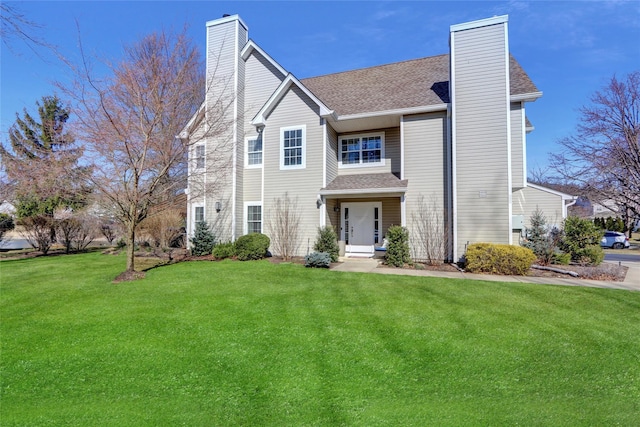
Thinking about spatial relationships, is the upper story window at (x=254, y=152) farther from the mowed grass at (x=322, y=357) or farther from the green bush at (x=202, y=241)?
the mowed grass at (x=322, y=357)

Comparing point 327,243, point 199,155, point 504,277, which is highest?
point 199,155

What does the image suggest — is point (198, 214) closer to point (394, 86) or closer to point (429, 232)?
point (429, 232)

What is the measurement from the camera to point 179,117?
36.7 feet

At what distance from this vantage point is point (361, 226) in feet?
48.2

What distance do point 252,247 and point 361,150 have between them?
6.66m

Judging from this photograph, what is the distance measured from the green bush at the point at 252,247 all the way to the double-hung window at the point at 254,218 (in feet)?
4.98

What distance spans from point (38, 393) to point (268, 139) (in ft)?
39.8

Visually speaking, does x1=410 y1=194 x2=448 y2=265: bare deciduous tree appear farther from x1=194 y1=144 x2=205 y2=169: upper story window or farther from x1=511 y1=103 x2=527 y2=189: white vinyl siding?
x1=194 y1=144 x2=205 y2=169: upper story window

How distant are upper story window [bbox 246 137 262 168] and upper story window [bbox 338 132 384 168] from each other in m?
3.92

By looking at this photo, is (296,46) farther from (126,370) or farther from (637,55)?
(637,55)

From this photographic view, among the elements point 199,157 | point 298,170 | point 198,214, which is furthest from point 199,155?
point 298,170

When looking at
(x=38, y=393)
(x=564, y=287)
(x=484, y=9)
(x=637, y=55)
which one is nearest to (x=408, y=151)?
(x=484, y=9)

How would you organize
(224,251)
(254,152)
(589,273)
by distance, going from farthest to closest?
1. (254,152)
2. (224,251)
3. (589,273)

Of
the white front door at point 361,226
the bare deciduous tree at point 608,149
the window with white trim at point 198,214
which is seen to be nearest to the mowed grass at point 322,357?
the white front door at point 361,226
